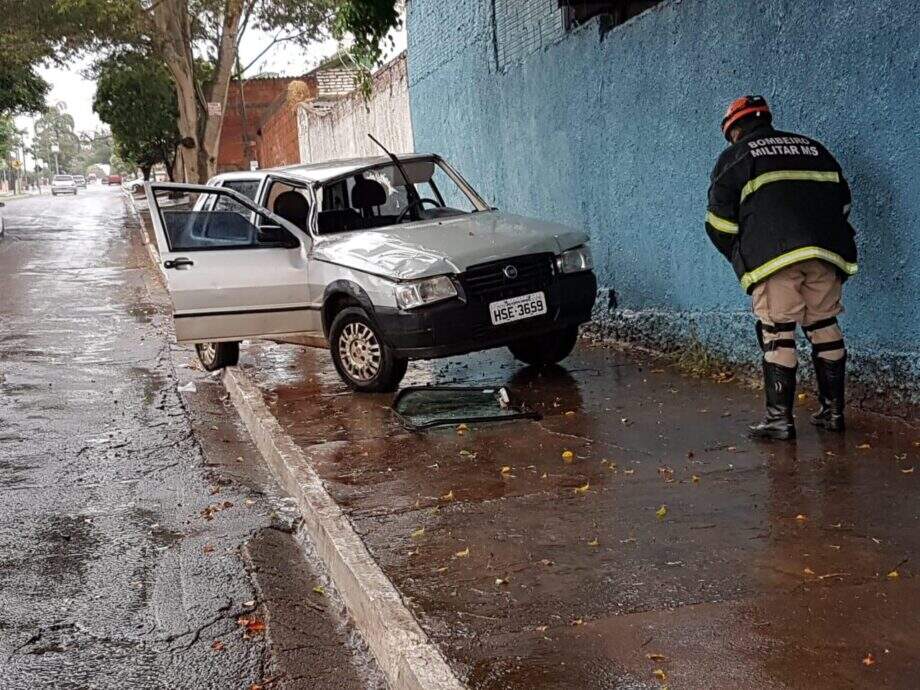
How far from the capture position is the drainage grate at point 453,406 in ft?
23.7

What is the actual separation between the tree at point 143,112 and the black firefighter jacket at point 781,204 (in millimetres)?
31087

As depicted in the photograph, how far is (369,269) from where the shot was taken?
791cm

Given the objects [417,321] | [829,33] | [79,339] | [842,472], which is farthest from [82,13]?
[842,472]

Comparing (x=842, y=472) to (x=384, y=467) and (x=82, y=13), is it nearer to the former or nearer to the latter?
(x=384, y=467)

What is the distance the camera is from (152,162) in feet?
143

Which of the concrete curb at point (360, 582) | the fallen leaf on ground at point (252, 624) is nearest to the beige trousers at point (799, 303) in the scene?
the concrete curb at point (360, 582)

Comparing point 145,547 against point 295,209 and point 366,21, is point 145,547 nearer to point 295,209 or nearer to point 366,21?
point 295,209

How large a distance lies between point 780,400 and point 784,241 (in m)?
0.89

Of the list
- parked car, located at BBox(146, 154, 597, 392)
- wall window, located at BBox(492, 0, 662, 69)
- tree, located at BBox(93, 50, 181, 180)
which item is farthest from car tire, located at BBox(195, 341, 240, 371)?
tree, located at BBox(93, 50, 181, 180)

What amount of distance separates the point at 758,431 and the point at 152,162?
133 ft

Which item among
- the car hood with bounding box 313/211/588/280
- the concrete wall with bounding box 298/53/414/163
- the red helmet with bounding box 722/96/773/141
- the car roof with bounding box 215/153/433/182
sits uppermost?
→ the concrete wall with bounding box 298/53/414/163

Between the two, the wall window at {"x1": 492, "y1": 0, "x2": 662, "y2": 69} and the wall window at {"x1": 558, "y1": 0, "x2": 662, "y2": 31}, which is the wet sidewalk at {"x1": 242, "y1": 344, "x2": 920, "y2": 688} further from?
the wall window at {"x1": 492, "y1": 0, "x2": 662, "y2": 69}

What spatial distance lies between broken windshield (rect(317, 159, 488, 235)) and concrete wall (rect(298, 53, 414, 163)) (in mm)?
7222

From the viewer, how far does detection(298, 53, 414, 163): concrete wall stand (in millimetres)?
Answer: 17078
